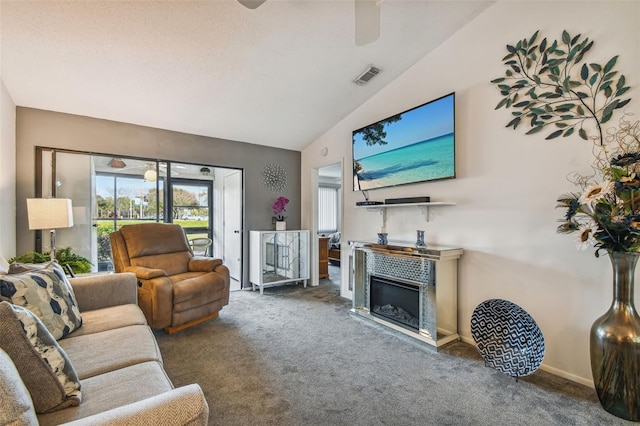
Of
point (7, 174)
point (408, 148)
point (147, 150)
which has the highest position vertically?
point (147, 150)

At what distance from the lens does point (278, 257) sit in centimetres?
459

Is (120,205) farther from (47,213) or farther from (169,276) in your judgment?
(169,276)

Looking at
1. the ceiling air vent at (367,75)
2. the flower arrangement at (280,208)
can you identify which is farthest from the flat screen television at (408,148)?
the flower arrangement at (280,208)

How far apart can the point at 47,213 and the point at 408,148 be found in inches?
138

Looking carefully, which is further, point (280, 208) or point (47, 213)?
point (280, 208)

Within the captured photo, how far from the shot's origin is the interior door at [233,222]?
15.4ft

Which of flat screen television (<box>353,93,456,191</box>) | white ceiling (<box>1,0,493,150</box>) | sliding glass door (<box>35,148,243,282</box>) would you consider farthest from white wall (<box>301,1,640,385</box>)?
sliding glass door (<box>35,148,243,282</box>)

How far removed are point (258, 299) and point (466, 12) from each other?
12.8ft

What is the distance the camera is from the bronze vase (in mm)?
1627

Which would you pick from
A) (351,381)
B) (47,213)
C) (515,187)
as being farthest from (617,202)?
(47,213)

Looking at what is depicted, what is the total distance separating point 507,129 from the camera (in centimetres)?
240

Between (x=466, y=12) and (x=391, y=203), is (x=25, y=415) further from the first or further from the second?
(x=466, y=12)

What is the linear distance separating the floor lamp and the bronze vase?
4150 millimetres

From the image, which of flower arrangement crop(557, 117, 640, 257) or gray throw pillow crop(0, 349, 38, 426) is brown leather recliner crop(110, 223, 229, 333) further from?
flower arrangement crop(557, 117, 640, 257)
